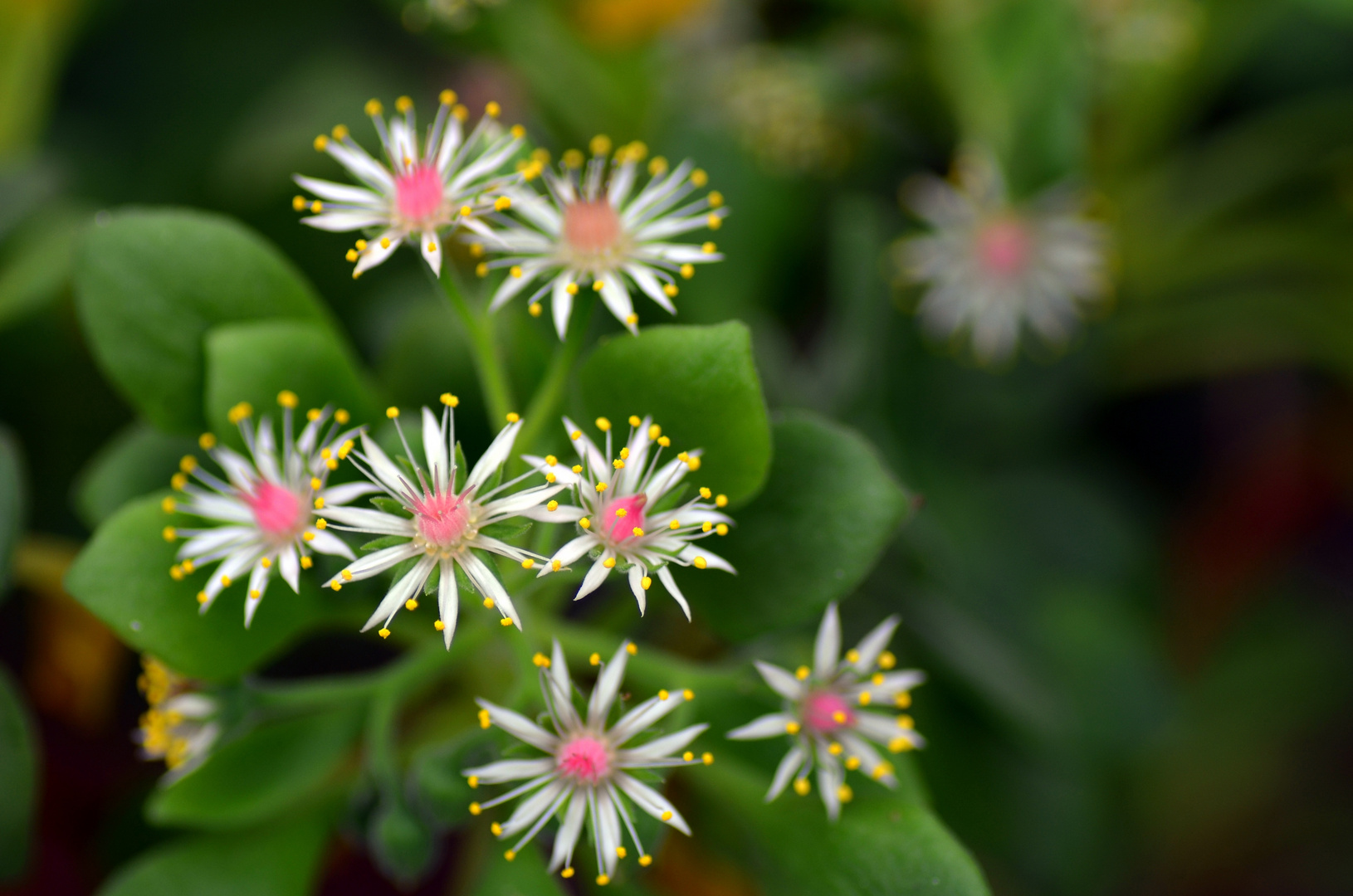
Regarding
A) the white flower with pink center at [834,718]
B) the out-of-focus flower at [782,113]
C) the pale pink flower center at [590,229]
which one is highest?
the out-of-focus flower at [782,113]

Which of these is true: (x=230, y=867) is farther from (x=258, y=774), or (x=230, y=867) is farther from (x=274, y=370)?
(x=274, y=370)

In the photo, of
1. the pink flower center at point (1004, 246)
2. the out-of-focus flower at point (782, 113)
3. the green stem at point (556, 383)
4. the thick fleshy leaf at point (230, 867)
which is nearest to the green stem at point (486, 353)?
the green stem at point (556, 383)

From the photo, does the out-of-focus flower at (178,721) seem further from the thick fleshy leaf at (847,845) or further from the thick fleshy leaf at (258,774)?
the thick fleshy leaf at (847,845)

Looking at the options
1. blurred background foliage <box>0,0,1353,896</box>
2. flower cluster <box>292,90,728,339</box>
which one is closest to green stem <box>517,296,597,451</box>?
flower cluster <box>292,90,728,339</box>

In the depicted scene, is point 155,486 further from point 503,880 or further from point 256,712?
point 503,880

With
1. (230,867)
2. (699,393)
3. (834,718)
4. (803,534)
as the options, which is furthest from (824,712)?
(230,867)

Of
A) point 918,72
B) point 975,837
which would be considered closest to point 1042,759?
point 975,837
